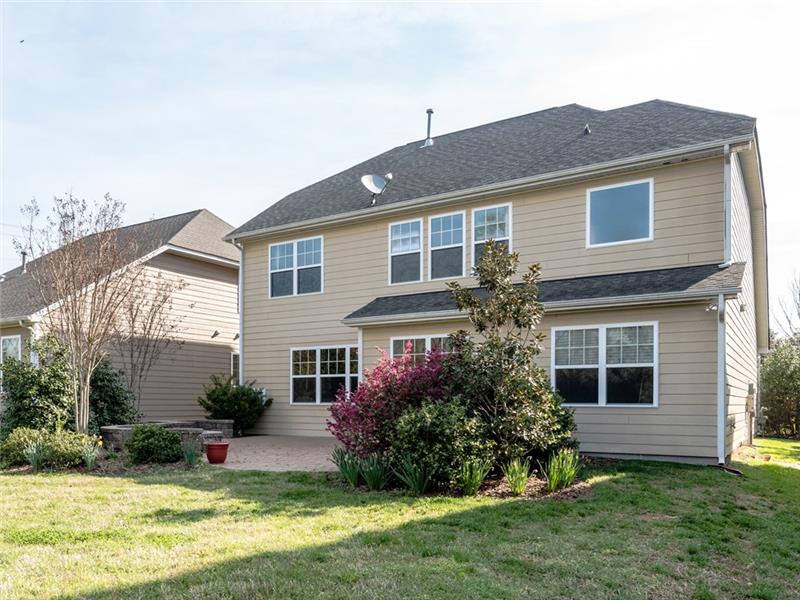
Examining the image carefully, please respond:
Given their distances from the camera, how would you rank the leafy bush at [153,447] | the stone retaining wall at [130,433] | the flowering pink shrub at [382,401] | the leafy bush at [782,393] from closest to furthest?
the flowering pink shrub at [382,401] < the leafy bush at [153,447] < the stone retaining wall at [130,433] < the leafy bush at [782,393]

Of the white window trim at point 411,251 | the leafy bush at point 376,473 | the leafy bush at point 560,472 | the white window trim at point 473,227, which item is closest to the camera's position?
the leafy bush at point 560,472

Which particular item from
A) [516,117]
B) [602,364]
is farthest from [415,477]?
[516,117]

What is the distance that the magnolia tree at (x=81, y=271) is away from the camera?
12.3 m

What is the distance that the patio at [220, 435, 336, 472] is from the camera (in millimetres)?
10891

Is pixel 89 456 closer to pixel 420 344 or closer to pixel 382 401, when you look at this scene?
pixel 382 401

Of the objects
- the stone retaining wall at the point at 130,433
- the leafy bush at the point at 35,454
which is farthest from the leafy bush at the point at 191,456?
the leafy bush at the point at 35,454

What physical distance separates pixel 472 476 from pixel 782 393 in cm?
1664

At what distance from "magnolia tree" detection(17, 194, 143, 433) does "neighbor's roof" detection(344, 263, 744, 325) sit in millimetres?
5343

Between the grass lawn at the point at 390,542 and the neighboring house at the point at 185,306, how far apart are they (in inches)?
358

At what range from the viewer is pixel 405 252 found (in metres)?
15.0

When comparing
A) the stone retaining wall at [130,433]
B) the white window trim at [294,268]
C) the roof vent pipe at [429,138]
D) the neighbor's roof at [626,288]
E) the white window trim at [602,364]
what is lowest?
the stone retaining wall at [130,433]

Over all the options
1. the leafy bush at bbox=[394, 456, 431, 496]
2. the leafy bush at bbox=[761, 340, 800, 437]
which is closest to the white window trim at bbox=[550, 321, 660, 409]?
the leafy bush at bbox=[394, 456, 431, 496]

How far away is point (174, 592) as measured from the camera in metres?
4.60

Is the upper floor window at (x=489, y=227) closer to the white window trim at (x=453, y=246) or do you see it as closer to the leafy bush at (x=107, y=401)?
the white window trim at (x=453, y=246)
